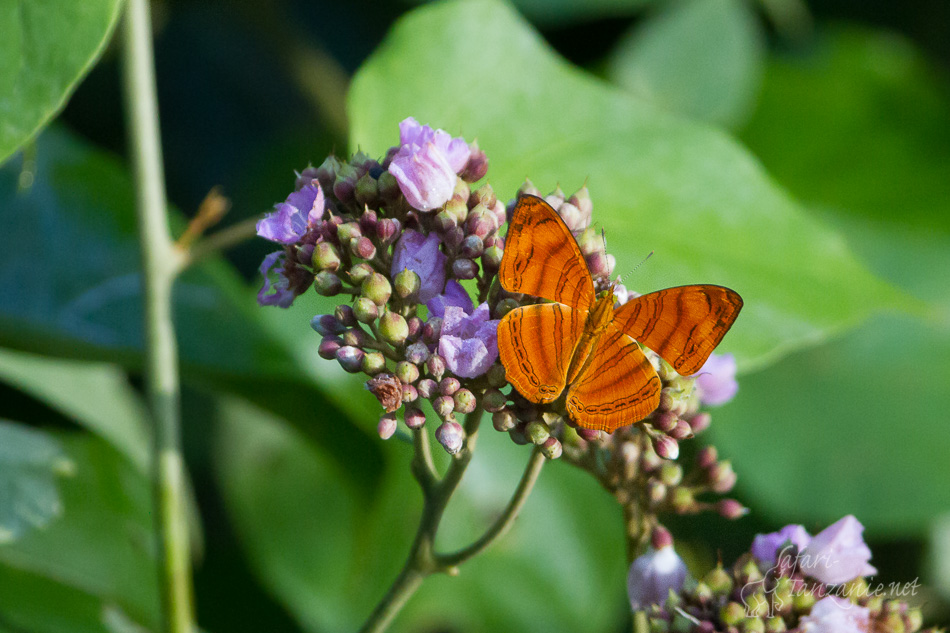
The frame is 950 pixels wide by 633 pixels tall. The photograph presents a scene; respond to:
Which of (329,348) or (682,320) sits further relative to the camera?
(329,348)

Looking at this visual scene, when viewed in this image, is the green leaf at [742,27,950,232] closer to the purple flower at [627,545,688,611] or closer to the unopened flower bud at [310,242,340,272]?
the purple flower at [627,545,688,611]

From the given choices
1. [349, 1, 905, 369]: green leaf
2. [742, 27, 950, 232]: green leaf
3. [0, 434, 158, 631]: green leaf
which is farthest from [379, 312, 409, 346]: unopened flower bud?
[742, 27, 950, 232]: green leaf

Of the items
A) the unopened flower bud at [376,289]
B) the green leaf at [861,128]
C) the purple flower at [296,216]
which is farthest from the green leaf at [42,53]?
the green leaf at [861,128]

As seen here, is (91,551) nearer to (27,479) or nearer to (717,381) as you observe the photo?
(27,479)

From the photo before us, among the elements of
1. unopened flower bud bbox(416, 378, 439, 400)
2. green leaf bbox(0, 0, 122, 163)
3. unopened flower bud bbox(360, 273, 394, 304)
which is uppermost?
green leaf bbox(0, 0, 122, 163)

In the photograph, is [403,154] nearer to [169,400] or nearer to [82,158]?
[169,400]

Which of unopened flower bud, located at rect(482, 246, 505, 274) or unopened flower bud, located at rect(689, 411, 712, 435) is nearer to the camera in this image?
unopened flower bud, located at rect(482, 246, 505, 274)

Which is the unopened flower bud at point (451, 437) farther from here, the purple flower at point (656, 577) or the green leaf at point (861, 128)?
the green leaf at point (861, 128)

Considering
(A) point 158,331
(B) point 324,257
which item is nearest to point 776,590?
(B) point 324,257
